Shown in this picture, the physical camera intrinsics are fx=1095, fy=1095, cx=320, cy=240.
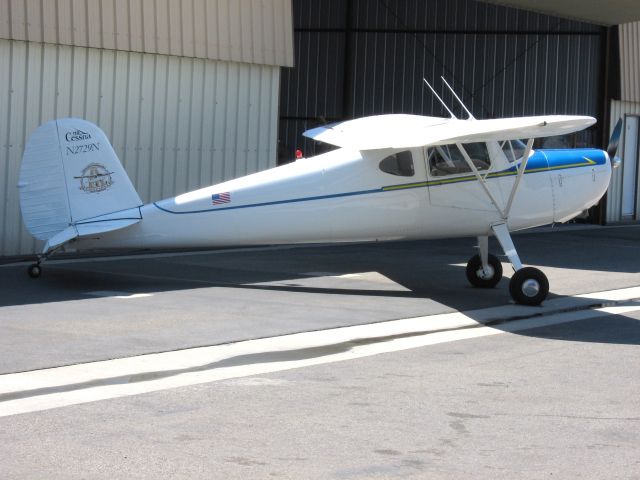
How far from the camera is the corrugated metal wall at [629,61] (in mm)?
27875

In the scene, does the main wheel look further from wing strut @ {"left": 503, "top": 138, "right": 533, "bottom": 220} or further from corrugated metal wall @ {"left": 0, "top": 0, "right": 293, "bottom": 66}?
corrugated metal wall @ {"left": 0, "top": 0, "right": 293, "bottom": 66}

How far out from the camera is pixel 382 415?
7602 millimetres

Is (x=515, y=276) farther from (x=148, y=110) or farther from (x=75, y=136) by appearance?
(x=148, y=110)

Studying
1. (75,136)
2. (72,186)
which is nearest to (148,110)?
(75,136)

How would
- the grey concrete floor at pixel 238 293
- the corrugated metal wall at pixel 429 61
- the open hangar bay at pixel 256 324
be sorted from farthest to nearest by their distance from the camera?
the corrugated metal wall at pixel 429 61, the grey concrete floor at pixel 238 293, the open hangar bay at pixel 256 324

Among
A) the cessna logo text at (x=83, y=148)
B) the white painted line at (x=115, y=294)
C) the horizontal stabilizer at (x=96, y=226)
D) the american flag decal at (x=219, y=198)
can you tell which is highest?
the cessna logo text at (x=83, y=148)

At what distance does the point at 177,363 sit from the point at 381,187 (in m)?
5.16

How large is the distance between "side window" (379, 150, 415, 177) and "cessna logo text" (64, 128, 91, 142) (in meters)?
3.67

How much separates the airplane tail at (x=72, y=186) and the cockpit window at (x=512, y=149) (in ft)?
15.3

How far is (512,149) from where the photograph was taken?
14016 millimetres

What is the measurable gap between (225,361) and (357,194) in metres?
4.65

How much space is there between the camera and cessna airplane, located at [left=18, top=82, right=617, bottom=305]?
12.8 meters

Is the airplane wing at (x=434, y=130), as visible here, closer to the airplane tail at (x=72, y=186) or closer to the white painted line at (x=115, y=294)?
the airplane tail at (x=72, y=186)

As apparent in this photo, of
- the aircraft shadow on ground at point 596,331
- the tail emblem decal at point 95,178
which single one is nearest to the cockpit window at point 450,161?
the aircraft shadow on ground at point 596,331
